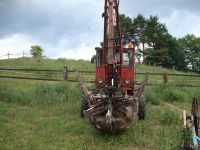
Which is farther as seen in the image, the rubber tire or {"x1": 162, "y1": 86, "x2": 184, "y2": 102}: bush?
{"x1": 162, "y1": 86, "x2": 184, "y2": 102}: bush

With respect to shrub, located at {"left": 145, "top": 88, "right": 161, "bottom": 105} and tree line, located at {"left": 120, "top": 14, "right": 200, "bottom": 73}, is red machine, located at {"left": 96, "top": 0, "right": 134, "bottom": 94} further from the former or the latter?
tree line, located at {"left": 120, "top": 14, "right": 200, "bottom": 73}

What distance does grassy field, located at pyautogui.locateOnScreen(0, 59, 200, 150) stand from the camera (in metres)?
11.8

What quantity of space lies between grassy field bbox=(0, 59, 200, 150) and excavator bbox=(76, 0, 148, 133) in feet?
1.85

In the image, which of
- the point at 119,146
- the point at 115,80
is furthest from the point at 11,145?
the point at 115,80

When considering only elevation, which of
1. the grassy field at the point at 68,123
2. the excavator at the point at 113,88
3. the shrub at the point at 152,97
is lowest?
the grassy field at the point at 68,123

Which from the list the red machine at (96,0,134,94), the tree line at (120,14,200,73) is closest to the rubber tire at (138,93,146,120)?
the red machine at (96,0,134,94)

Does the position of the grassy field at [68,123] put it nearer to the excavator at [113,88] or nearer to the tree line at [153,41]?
the excavator at [113,88]

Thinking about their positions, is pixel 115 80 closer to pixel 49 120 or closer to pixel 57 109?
pixel 49 120

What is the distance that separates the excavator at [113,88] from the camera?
39.5ft

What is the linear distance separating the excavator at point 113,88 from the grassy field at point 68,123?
0.56 metres

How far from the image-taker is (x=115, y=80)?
13531mm

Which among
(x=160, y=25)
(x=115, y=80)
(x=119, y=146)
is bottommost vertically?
(x=119, y=146)

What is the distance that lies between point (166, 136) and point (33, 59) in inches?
1327

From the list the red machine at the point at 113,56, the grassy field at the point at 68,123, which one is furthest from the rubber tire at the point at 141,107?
the red machine at the point at 113,56
